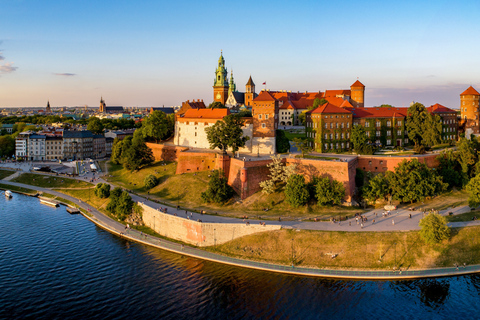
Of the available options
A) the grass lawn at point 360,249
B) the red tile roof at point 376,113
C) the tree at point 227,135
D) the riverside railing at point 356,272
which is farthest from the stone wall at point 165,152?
the riverside railing at point 356,272

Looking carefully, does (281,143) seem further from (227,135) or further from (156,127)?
(156,127)

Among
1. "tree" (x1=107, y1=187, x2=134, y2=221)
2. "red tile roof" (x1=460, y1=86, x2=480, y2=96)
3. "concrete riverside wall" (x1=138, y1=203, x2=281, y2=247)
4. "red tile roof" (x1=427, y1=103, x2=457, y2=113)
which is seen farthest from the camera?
"red tile roof" (x1=460, y1=86, x2=480, y2=96)

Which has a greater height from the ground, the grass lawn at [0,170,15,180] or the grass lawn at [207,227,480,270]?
the grass lawn at [0,170,15,180]

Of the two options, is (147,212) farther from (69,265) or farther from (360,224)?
(360,224)

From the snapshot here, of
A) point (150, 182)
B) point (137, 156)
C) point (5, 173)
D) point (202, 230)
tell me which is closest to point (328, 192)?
point (202, 230)

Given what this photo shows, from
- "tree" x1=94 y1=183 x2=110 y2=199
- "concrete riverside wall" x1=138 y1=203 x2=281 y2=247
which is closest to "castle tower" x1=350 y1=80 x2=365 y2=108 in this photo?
"concrete riverside wall" x1=138 y1=203 x2=281 y2=247

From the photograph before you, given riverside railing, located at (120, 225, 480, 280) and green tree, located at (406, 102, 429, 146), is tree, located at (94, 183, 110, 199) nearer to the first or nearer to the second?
riverside railing, located at (120, 225, 480, 280)

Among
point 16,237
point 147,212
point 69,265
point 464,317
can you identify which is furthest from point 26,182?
point 464,317
